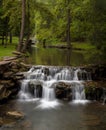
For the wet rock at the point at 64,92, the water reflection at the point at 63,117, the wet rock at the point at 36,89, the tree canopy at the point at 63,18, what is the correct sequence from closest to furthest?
the water reflection at the point at 63,117
the wet rock at the point at 64,92
the wet rock at the point at 36,89
the tree canopy at the point at 63,18

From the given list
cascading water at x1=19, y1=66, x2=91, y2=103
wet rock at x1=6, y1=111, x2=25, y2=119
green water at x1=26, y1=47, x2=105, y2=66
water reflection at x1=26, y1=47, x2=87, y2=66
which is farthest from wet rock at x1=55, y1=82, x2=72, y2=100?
water reflection at x1=26, y1=47, x2=87, y2=66

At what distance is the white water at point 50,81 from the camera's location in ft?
62.7

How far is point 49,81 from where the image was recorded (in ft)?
67.9

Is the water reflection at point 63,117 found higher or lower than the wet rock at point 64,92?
lower

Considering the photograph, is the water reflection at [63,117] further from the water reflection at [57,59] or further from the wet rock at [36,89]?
the water reflection at [57,59]

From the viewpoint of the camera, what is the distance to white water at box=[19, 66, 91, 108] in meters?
19.1

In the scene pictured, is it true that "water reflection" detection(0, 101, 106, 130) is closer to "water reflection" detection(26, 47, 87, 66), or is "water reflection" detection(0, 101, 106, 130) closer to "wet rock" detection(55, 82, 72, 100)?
"wet rock" detection(55, 82, 72, 100)

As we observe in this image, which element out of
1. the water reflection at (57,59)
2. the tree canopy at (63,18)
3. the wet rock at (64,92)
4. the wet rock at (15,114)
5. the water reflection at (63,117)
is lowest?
the water reflection at (63,117)

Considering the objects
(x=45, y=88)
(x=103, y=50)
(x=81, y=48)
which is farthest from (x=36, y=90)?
(x=81, y=48)

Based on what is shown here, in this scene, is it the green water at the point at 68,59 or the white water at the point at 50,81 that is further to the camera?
the green water at the point at 68,59

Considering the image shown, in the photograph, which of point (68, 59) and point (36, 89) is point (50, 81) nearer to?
point (36, 89)

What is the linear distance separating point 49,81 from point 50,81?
0.08 metres

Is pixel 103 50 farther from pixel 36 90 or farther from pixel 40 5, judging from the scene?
pixel 40 5

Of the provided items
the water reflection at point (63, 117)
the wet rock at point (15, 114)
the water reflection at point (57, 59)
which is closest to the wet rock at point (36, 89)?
the water reflection at point (63, 117)
